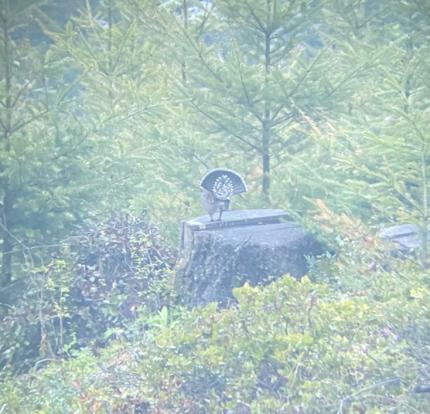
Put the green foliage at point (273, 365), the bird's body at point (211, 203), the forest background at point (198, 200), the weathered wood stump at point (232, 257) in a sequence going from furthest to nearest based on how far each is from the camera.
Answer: the bird's body at point (211, 203) < the weathered wood stump at point (232, 257) < the forest background at point (198, 200) < the green foliage at point (273, 365)

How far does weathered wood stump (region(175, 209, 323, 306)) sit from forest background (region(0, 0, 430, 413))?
21 cm

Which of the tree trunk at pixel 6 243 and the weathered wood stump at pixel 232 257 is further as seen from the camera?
the weathered wood stump at pixel 232 257

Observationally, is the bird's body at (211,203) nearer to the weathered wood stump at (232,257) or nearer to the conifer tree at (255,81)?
the weathered wood stump at (232,257)

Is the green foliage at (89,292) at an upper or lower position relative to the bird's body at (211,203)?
lower

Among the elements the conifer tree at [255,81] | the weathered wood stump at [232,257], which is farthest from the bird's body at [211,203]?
the conifer tree at [255,81]

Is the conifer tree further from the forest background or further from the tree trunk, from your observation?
the tree trunk

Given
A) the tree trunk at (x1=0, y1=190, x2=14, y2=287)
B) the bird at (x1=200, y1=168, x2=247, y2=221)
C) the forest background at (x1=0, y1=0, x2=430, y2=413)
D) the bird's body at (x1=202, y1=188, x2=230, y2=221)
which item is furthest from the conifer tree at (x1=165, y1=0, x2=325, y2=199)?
the tree trunk at (x1=0, y1=190, x2=14, y2=287)

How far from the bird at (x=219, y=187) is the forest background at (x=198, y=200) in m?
0.67

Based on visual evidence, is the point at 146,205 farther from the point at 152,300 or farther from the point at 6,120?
the point at 6,120

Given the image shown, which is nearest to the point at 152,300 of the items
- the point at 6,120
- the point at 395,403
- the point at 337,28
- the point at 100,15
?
the point at 6,120

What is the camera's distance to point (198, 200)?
7523mm

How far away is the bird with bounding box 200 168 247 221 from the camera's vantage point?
6180 mm

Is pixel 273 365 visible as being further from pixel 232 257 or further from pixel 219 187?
pixel 219 187

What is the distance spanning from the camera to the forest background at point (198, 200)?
388 cm
